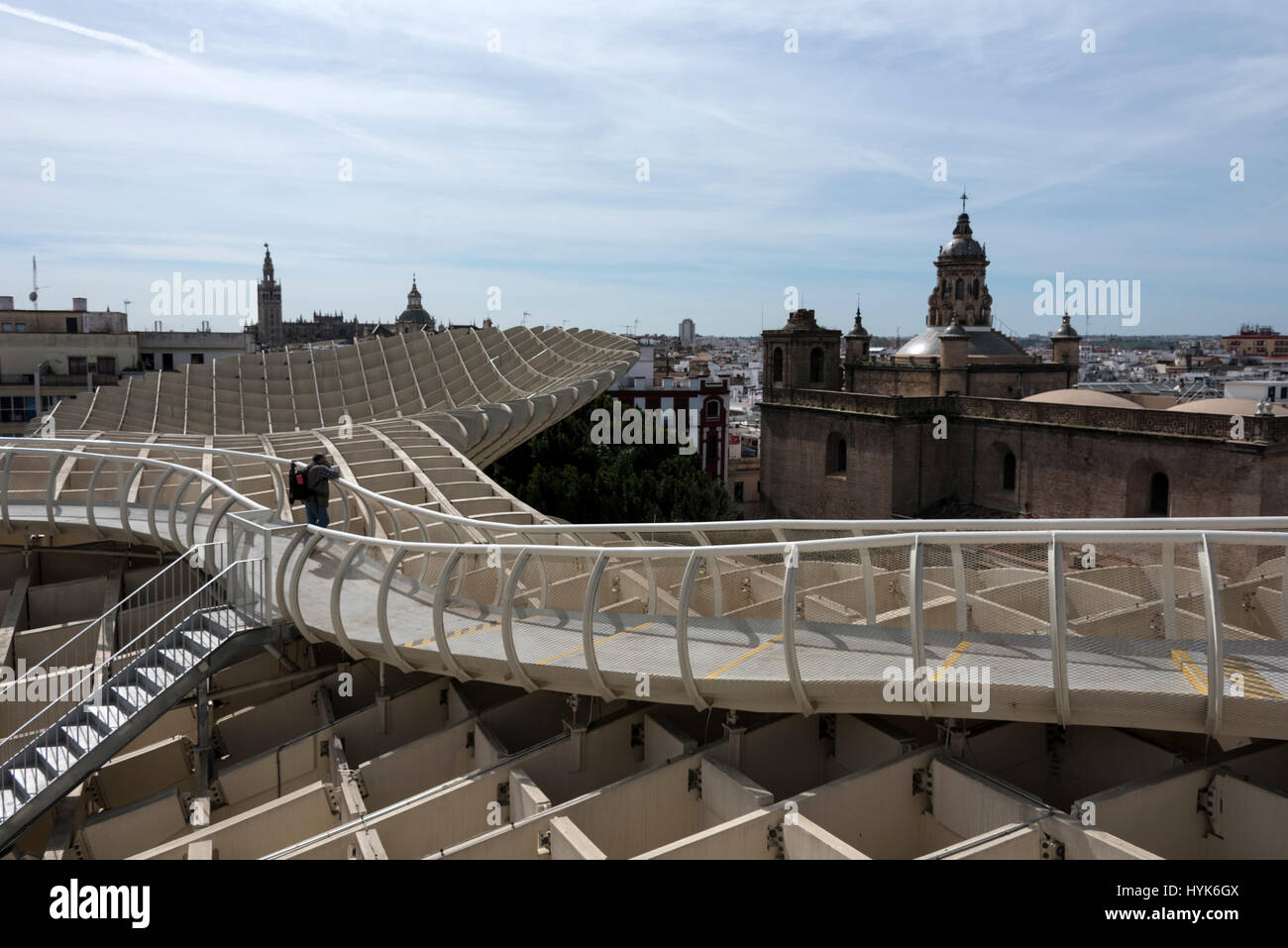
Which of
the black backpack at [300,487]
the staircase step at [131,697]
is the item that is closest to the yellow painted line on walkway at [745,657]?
the staircase step at [131,697]

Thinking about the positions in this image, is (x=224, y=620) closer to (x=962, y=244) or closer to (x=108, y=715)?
(x=108, y=715)

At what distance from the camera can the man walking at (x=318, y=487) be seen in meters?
14.4

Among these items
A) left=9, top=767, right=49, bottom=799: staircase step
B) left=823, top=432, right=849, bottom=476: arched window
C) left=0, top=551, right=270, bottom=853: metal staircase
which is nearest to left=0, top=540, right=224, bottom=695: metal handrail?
left=0, top=551, right=270, bottom=853: metal staircase

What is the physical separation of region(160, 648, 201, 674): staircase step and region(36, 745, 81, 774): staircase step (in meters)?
1.34

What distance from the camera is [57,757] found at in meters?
10.9

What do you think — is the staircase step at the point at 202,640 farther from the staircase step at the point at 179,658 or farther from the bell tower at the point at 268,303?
the bell tower at the point at 268,303

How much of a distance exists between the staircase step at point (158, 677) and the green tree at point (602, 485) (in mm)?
29879

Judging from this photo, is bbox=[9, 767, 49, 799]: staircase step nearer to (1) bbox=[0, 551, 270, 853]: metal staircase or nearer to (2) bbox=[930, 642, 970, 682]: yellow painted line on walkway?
(1) bbox=[0, 551, 270, 853]: metal staircase

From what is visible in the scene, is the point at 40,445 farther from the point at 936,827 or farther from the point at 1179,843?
the point at 1179,843

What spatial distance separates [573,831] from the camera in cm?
989

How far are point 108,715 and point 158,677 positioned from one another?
69 centimetres

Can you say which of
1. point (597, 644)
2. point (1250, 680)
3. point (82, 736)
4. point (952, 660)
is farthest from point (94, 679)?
point (1250, 680)

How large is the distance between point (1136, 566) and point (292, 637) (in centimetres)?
1071

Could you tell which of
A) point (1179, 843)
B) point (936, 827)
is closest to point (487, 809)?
point (936, 827)
